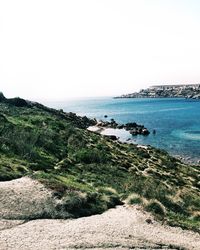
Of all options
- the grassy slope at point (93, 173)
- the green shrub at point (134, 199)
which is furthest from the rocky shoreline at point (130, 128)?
the green shrub at point (134, 199)

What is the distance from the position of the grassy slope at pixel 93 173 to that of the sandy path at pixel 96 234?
6.67 feet

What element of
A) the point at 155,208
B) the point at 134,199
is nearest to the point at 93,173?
the point at 134,199

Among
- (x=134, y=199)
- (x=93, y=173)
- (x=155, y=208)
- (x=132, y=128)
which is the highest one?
(x=134, y=199)

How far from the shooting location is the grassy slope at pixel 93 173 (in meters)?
34.5

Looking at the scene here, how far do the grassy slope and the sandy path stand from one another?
203cm

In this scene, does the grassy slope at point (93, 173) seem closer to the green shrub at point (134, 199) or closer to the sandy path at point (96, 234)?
the green shrub at point (134, 199)

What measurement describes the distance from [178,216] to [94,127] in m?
102

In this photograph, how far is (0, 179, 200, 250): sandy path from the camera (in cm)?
Result: 2616

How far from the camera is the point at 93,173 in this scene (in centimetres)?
4800

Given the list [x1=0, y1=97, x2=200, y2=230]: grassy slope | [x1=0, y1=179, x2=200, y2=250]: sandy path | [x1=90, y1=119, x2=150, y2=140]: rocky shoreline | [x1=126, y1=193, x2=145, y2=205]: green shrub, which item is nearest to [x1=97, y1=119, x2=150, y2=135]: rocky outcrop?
[x1=90, y1=119, x2=150, y2=140]: rocky shoreline

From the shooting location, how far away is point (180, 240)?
29172 mm

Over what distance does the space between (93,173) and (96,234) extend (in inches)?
786

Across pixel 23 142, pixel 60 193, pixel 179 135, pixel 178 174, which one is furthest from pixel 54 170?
pixel 179 135

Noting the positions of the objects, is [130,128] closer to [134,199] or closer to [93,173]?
[93,173]
